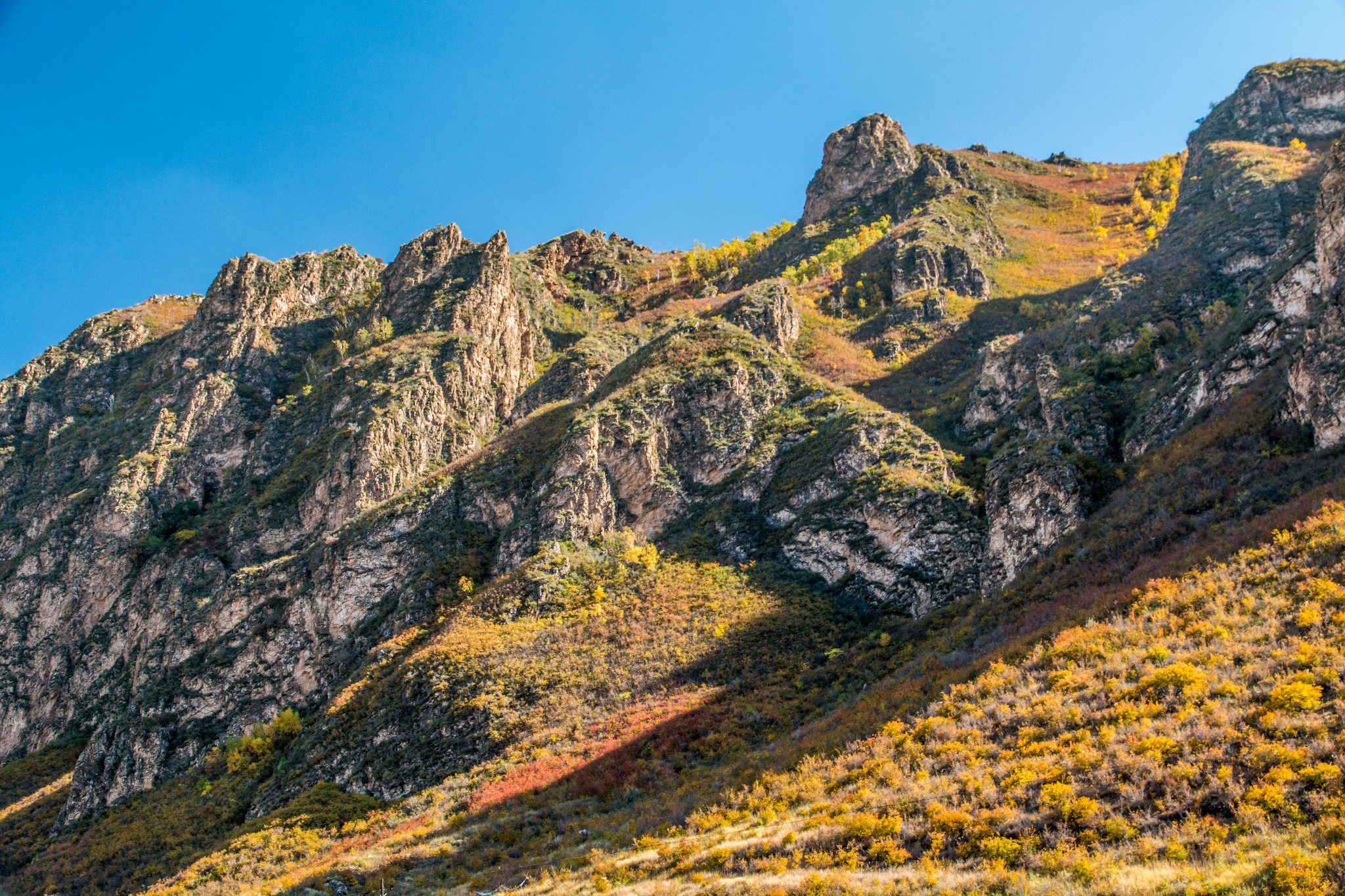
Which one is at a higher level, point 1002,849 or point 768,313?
point 768,313

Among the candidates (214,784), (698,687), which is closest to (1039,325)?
(698,687)

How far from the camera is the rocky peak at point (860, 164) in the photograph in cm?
15800

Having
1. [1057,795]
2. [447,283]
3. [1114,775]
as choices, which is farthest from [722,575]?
[447,283]

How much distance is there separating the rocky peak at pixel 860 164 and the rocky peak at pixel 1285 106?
5857 centimetres

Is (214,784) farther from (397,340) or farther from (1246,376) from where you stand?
(1246,376)

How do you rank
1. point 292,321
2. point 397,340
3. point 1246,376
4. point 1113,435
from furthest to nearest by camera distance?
point 292,321 → point 397,340 → point 1113,435 → point 1246,376

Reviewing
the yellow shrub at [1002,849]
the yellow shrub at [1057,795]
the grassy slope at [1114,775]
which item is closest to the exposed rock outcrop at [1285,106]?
the grassy slope at [1114,775]

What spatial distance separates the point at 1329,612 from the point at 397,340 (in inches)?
4114

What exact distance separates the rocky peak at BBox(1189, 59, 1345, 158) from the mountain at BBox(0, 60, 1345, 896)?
91cm

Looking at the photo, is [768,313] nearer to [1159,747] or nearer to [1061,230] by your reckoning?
[1159,747]

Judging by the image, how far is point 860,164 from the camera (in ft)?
528

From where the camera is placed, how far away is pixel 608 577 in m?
58.2

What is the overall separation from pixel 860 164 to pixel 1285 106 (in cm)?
7917

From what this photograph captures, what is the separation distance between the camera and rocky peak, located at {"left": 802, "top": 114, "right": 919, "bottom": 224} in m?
158
